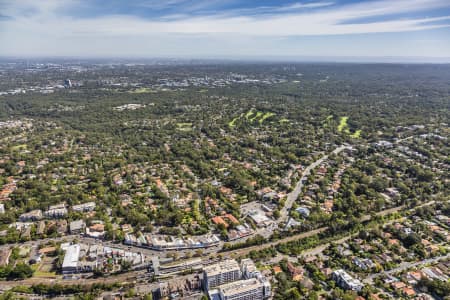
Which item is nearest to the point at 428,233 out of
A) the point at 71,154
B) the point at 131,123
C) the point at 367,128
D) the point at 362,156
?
the point at 362,156

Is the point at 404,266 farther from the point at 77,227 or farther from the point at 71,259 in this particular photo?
the point at 77,227

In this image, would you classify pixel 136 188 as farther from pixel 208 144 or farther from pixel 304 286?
pixel 304 286

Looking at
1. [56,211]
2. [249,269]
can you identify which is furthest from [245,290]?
[56,211]

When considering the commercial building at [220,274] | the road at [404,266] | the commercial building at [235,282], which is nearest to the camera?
the commercial building at [235,282]

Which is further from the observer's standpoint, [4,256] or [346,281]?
[4,256]

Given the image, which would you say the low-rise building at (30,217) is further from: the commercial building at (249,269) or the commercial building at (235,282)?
the commercial building at (249,269)

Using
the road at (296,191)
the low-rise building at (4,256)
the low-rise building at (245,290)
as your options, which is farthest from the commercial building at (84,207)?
the road at (296,191)
